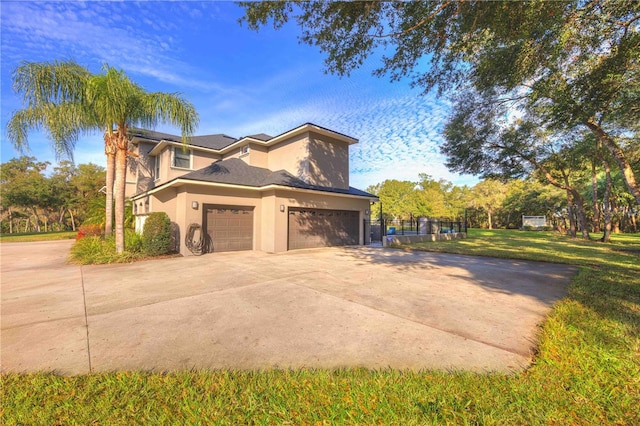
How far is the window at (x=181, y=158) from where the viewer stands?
1388 centimetres

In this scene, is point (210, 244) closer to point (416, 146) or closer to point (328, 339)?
point (328, 339)

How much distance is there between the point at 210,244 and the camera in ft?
36.2

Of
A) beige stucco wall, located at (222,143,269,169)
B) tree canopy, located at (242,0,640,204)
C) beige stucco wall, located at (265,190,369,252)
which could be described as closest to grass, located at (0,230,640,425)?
tree canopy, located at (242,0,640,204)

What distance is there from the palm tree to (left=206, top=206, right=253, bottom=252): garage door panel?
3.11m

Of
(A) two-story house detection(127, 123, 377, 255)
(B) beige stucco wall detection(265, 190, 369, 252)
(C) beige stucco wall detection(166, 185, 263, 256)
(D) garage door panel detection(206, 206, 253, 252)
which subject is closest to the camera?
(C) beige stucco wall detection(166, 185, 263, 256)

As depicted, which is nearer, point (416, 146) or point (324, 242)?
point (324, 242)

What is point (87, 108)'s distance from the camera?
873cm

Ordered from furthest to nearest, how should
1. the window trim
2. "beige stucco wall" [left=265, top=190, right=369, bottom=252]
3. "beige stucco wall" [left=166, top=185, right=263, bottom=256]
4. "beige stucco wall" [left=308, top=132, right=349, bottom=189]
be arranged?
1. the window trim
2. "beige stucco wall" [left=308, top=132, right=349, bottom=189]
3. "beige stucco wall" [left=265, top=190, right=369, bottom=252]
4. "beige stucco wall" [left=166, top=185, right=263, bottom=256]

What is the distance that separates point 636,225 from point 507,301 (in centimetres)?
4040

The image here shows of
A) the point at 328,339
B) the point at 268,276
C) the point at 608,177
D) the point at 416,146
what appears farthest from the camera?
the point at 416,146

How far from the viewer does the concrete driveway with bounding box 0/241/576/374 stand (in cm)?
281

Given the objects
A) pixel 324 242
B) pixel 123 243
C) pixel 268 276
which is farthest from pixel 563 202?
pixel 123 243

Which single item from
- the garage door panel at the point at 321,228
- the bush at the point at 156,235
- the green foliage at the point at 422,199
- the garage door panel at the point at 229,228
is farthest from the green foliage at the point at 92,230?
the green foliage at the point at 422,199

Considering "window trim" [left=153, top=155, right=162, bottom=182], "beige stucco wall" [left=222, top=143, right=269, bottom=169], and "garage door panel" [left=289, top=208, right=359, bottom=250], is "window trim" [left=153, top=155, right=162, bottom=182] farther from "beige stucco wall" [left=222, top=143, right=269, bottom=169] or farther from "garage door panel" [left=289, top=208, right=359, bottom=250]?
"garage door panel" [left=289, top=208, right=359, bottom=250]
